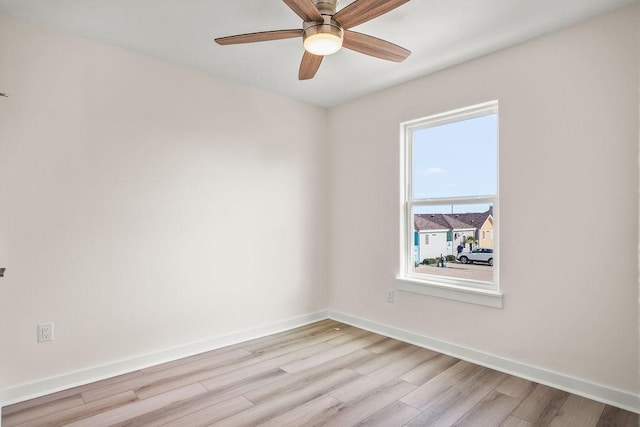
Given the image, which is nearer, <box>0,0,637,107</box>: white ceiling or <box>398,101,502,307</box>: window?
<box>0,0,637,107</box>: white ceiling

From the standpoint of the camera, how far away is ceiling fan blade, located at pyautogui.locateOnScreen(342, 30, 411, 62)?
201 centimetres

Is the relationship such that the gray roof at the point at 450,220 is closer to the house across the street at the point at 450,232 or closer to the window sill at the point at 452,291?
the house across the street at the point at 450,232

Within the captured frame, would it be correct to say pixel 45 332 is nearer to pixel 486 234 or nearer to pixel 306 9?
pixel 306 9

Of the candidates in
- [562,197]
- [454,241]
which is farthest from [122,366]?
[562,197]

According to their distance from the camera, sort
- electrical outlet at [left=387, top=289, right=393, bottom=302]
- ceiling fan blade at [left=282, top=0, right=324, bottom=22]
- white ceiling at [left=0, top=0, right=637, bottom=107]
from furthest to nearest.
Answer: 1. electrical outlet at [left=387, top=289, right=393, bottom=302]
2. white ceiling at [left=0, top=0, right=637, bottom=107]
3. ceiling fan blade at [left=282, top=0, right=324, bottom=22]

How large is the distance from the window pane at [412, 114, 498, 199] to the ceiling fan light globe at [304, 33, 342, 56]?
161 centimetres

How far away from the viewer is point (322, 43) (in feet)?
6.37

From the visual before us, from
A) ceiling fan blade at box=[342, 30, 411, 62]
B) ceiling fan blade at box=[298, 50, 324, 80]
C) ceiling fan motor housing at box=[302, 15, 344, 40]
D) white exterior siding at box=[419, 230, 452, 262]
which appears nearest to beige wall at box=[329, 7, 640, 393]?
white exterior siding at box=[419, 230, 452, 262]

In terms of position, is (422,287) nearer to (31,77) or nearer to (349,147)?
(349,147)

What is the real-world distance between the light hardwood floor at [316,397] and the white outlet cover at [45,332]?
36 cm

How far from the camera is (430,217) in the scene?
3359 millimetres

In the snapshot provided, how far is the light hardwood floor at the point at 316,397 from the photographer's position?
2.08 metres

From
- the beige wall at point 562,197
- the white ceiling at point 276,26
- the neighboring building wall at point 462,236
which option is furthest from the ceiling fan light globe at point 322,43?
the neighboring building wall at point 462,236

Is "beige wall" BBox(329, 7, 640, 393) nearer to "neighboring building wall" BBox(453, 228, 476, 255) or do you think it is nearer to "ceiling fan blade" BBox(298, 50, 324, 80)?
"neighboring building wall" BBox(453, 228, 476, 255)
